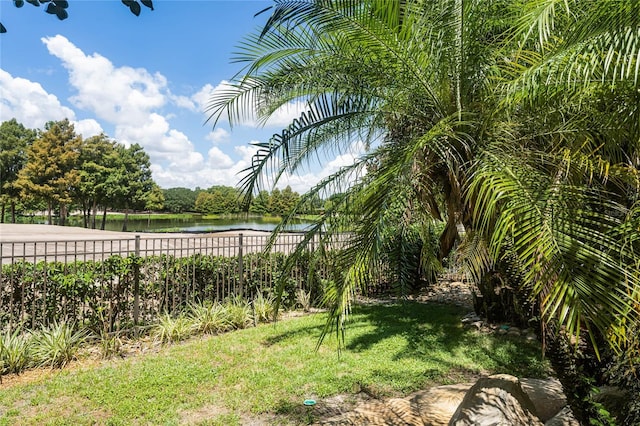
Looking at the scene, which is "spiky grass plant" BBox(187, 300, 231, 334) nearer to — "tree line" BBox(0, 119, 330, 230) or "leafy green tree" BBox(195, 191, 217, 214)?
"tree line" BBox(0, 119, 330, 230)

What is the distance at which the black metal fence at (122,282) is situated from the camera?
4.84 meters

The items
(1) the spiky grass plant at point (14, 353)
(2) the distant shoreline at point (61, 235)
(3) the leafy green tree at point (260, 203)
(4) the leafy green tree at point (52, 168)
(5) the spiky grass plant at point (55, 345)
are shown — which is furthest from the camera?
(4) the leafy green tree at point (52, 168)

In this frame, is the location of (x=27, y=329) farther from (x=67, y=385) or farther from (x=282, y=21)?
(x=282, y=21)

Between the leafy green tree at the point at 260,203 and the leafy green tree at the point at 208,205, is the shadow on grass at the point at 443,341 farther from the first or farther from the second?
the leafy green tree at the point at 208,205

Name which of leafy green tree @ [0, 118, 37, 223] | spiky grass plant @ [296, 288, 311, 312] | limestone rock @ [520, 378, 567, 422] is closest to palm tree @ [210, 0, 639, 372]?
limestone rock @ [520, 378, 567, 422]

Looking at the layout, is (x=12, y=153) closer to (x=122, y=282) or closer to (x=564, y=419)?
(x=122, y=282)

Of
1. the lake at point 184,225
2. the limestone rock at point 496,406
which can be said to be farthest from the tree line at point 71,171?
the limestone rock at point 496,406

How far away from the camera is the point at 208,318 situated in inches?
234

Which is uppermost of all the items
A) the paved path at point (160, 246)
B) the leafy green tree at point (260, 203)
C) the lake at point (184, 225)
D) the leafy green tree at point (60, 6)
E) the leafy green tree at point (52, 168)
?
the leafy green tree at point (52, 168)

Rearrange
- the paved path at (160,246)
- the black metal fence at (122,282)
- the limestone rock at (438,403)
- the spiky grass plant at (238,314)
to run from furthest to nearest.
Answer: the spiky grass plant at (238,314) → the paved path at (160,246) → the black metal fence at (122,282) → the limestone rock at (438,403)

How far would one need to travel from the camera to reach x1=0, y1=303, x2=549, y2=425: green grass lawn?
11.4 ft

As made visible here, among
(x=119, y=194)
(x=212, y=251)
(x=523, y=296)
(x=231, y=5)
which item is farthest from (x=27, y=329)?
(x=119, y=194)

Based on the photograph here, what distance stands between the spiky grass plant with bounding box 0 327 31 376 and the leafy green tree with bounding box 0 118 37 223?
112 feet

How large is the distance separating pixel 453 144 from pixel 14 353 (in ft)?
17.2
